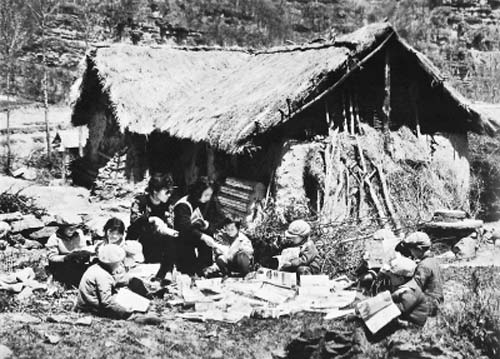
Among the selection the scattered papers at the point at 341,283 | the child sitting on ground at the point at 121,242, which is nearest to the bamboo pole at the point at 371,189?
the scattered papers at the point at 341,283

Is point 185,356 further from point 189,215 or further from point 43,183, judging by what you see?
point 43,183

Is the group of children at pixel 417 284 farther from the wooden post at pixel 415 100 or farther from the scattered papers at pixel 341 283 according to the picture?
the wooden post at pixel 415 100

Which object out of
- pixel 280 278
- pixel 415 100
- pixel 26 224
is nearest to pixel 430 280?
pixel 280 278

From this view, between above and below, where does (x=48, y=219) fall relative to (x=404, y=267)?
below

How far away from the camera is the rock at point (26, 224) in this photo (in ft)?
35.9

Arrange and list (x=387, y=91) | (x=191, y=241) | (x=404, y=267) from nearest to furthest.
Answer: (x=404, y=267)
(x=191, y=241)
(x=387, y=91)

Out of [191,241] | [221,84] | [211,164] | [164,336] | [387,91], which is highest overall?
[221,84]

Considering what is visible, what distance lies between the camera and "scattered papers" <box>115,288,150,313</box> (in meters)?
7.10

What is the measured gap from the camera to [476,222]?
9914 millimetres

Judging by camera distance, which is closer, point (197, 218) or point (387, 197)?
point (197, 218)

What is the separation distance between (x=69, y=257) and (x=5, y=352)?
7.03ft

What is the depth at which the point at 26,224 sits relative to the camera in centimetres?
A: 1107

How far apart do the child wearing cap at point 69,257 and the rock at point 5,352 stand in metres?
2.06

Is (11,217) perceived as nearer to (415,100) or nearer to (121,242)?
(121,242)
